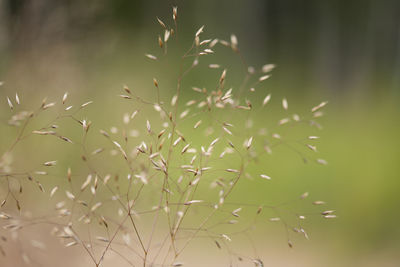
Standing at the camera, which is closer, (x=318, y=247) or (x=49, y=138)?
(x=318, y=247)

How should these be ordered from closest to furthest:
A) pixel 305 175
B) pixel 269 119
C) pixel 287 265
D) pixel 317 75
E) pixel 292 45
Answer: pixel 287 265 → pixel 305 175 → pixel 269 119 → pixel 317 75 → pixel 292 45

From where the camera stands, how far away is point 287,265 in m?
2.64

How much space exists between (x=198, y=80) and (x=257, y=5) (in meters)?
2.93

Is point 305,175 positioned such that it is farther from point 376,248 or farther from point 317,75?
point 317,75

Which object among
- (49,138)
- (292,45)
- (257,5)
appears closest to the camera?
(49,138)

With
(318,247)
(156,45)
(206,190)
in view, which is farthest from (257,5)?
(318,247)

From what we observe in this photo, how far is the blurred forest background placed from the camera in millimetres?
2809

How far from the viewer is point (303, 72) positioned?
8305 millimetres

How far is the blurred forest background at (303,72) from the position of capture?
2809 mm

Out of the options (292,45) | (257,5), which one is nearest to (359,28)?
(292,45)

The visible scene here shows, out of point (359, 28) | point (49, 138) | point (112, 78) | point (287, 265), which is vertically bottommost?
point (287, 265)

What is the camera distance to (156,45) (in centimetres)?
662

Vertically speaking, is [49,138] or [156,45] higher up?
[156,45]

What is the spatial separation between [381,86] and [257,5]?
307cm
